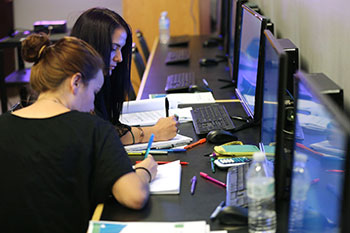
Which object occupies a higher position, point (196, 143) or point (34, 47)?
point (34, 47)

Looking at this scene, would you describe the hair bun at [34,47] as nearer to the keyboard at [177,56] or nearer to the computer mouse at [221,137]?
the computer mouse at [221,137]

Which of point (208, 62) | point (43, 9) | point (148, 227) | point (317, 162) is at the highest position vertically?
point (43, 9)

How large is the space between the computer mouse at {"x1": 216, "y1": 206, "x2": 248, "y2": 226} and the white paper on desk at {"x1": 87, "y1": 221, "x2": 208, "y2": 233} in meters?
0.05

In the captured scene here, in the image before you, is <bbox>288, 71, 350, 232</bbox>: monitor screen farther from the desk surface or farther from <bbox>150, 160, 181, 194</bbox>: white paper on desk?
<bbox>150, 160, 181, 194</bbox>: white paper on desk

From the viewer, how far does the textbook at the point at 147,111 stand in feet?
7.53

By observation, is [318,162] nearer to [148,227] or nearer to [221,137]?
[148,227]

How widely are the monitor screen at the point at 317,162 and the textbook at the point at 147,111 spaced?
3.92 ft

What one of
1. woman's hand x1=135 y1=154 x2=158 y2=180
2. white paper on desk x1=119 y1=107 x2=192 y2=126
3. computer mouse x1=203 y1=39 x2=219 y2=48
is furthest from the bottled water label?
computer mouse x1=203 y1=39 x2=219 y2=48

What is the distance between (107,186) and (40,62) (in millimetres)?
414

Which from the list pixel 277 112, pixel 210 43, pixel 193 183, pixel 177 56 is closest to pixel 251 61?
pixel 193 183

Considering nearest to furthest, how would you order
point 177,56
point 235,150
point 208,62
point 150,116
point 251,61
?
point 235,150 → point 251,61 → point 150,116 → point 208,62 → point 177,56

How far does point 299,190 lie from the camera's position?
3.59ft

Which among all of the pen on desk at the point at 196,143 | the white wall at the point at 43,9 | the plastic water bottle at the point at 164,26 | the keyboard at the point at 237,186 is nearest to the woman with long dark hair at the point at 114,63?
the pen on desk at the point at 196,143

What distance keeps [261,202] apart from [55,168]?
540mm
